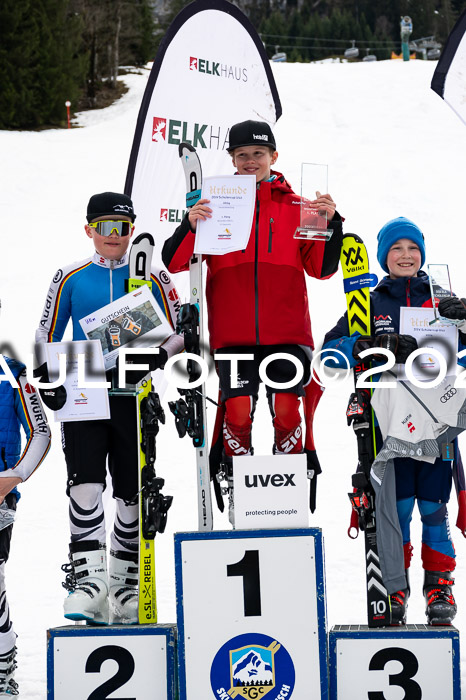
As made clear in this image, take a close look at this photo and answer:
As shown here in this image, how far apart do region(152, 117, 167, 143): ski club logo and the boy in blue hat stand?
1.62 metres

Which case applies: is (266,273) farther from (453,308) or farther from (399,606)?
(399,606)

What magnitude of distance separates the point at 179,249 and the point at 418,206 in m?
10.7

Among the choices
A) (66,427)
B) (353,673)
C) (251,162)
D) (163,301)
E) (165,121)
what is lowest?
(353,673)

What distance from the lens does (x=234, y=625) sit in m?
2.77

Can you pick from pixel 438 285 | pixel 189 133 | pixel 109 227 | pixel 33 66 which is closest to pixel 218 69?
pixel 189 133

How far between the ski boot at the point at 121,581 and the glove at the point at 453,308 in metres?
1.43

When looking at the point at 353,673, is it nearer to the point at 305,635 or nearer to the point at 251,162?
the point at 305,635

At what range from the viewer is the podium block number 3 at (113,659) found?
2.81m

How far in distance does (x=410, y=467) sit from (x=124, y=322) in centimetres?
115

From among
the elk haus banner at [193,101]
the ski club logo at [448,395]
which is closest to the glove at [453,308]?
the ski club logo at [448,395]

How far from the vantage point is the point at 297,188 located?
36.0 ft

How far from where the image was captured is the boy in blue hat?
3.06 metres

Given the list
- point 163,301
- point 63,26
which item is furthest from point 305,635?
point 63,26

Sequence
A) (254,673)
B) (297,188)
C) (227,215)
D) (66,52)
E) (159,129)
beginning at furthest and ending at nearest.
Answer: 1. (66,52)
2. (297,188)
3. (159,129)
4. (227,215)
5. (254,673)
